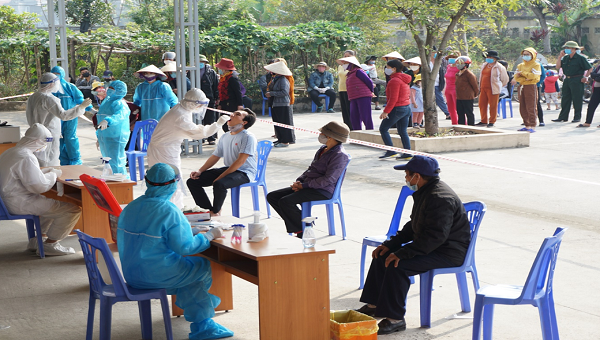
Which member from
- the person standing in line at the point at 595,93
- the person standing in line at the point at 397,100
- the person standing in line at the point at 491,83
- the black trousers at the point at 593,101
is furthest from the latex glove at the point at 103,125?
the black trousers at the point at 593,101

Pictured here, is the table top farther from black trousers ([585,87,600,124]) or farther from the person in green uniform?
the person in green uniform

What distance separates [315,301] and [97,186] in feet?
7.18

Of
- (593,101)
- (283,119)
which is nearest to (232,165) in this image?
(283,119)

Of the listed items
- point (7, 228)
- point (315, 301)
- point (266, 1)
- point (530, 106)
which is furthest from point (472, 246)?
point (266, 1)

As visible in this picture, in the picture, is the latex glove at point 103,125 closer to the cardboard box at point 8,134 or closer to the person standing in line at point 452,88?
the cardboard box at point 8,134

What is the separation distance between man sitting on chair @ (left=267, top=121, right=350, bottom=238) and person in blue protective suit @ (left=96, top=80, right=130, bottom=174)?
3.30 metres

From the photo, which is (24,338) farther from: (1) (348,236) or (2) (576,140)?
(2) (576,140)

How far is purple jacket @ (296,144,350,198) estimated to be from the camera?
6.80 m

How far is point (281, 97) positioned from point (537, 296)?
9.82 metres

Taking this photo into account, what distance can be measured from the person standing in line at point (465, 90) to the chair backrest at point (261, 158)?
26.0 feet

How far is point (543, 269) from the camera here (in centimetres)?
412

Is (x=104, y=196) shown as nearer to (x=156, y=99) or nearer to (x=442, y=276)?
(x=442, y=276)

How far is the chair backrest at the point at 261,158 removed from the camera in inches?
319

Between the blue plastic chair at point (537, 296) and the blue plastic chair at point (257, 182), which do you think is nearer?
the blue plastic chair at point (537, 296)
